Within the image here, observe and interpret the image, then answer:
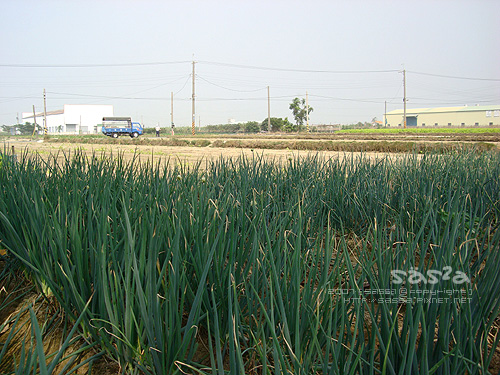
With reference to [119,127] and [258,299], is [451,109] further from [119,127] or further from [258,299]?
[258,299]

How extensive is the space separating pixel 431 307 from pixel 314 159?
8.42 ft

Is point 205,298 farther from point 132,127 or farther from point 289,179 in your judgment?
point 132,127

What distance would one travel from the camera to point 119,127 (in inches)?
1409

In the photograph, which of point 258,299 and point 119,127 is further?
point 119,127

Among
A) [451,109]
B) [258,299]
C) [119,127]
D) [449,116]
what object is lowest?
[258,299]

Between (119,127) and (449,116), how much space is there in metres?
50.3

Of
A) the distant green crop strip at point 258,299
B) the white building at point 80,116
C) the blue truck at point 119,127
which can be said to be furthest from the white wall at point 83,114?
the distant green crop strip at point 258,299

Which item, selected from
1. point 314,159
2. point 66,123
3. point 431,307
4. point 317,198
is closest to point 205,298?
point 431,307

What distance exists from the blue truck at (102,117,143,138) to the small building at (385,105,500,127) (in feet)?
128

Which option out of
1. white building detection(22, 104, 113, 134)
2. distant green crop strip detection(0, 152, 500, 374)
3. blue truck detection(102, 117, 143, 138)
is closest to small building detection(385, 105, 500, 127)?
blue truck detection(102, 117, 143, 138)

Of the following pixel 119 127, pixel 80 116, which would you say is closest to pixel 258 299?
pixel 119 127

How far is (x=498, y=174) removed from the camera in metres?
3.00

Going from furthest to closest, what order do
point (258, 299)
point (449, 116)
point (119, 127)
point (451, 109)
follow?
point (451, 109), point (449, 116), point (119, 127), point (258, 299)

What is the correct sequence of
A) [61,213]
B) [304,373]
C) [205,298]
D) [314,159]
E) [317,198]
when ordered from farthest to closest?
[314,159], [317,198], [61,213], [205,298], [304,373]
